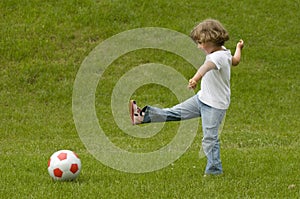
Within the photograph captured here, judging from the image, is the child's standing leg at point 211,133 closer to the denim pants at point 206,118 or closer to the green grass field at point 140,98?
the denim pants at point 206,118

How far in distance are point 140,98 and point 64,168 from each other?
319 inches

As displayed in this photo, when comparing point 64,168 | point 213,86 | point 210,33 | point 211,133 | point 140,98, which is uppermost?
point 210,33

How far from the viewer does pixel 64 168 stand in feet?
22.2

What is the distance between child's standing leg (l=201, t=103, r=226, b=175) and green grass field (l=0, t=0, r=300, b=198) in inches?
7.7

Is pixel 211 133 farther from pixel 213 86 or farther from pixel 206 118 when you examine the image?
pixel 213 86

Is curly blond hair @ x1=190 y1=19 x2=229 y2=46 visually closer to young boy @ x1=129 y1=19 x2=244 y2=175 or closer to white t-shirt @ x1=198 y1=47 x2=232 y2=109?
young boy @ x1=129 y1=19 x2=244 y2=175

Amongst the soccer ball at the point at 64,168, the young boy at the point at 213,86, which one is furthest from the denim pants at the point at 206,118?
the soccer ball at the point at 64,168

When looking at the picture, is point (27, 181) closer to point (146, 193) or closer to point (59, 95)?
point (146, 193)

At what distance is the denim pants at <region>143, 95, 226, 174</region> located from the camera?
7055 millimetres

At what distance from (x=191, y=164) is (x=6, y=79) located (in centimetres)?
898

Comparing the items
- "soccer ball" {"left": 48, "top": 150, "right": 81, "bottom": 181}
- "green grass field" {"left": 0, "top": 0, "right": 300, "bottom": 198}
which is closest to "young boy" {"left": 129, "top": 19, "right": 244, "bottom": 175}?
"green grass field" {"left": 0, "top": 0, "right": 300, "bottom": 198}

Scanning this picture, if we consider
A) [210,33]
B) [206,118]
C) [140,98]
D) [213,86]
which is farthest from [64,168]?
[140,98]

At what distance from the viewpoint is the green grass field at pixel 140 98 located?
22.2ft

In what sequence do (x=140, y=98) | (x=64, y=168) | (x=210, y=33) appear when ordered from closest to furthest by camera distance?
(x=64, y=168) < (x=210, y=33) < (x=140, y=98)
